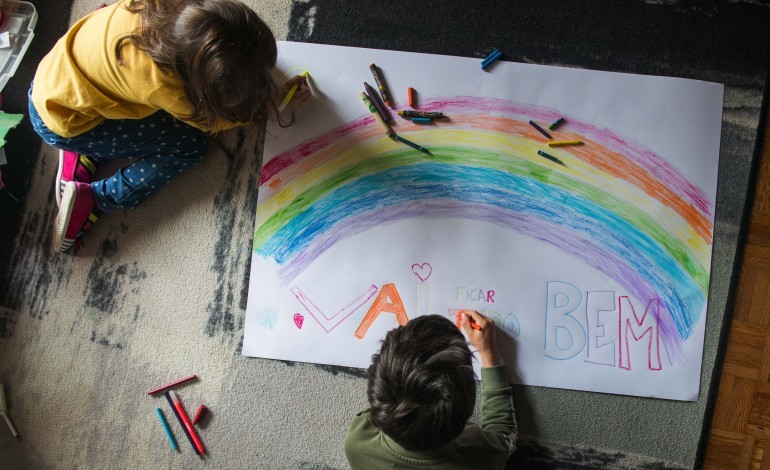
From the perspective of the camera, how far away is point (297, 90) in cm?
117

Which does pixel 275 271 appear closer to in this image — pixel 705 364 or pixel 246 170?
pixel 246 170

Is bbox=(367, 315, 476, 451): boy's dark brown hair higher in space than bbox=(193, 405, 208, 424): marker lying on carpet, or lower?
higher

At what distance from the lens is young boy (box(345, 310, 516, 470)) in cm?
84

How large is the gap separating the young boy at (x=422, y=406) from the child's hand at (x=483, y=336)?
153 millimetres

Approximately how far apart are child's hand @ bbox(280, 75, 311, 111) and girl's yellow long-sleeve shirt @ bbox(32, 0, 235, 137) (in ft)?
0.44

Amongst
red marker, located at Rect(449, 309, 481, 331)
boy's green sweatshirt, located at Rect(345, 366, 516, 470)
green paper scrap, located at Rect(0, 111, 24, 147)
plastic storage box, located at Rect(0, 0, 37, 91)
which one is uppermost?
plastic storage box, located at Rect(0, 0, 37, 91)

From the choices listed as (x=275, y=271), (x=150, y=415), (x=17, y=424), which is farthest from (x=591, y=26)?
(x=17, y=424)

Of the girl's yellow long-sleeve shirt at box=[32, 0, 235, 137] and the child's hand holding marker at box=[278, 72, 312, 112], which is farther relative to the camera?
the child's hand holding marker at box=[278, 72, 312, 112]

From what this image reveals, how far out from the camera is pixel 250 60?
36.7 inches

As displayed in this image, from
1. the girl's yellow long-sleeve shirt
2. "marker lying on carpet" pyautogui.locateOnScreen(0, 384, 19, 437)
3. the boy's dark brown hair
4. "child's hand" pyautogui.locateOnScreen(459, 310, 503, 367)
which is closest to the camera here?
the boy's dark brown hair

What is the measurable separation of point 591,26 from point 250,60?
2.37 feet

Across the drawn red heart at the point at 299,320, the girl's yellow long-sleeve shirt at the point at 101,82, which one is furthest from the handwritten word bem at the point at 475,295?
the girl's yellow long-sleeve shirt at the point at 101,82

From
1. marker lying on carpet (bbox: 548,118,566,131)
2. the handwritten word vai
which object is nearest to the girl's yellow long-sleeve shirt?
marker lying on carpet (bbox: 548,118,566,131)

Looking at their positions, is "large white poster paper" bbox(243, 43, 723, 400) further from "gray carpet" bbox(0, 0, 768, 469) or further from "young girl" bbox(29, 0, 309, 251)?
"young girl" bbox(29, 0, 309, 251)
